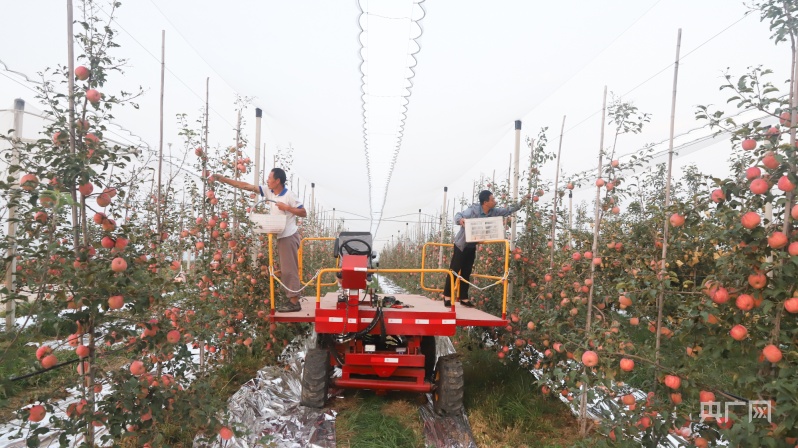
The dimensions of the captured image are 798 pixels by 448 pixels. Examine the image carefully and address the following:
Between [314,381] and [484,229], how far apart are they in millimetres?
2172

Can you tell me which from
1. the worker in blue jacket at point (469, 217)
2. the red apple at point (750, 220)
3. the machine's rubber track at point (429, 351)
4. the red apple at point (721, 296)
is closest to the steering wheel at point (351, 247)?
the machine's rubber track at point (429, 351)

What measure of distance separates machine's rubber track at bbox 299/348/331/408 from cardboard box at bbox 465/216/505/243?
6.10 feet

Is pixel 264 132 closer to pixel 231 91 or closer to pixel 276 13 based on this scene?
pixel 231 91

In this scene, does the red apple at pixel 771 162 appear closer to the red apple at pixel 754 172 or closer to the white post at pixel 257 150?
the red apple at pixel 754 172

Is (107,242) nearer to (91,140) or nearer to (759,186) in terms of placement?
(91,140)

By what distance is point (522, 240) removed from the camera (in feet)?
17.5

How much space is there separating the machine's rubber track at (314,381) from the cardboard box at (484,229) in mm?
1858

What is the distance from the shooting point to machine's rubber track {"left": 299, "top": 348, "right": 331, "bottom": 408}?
12.2ft

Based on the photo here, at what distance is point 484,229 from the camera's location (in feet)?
14.6

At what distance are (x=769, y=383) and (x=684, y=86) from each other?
4519mm

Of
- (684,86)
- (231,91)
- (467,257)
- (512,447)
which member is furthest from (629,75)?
(231,91)

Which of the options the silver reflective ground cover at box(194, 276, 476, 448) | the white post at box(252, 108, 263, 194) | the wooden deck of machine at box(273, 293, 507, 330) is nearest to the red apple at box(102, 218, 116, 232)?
the silver reflective ground cover at box(194, 276, 476, 448)

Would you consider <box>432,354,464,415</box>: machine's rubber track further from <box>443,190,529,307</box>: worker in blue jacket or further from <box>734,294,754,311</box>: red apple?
<box>734,294,754,311</box>: red apple

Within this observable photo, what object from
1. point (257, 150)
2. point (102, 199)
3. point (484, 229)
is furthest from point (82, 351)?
point (257, 150)
